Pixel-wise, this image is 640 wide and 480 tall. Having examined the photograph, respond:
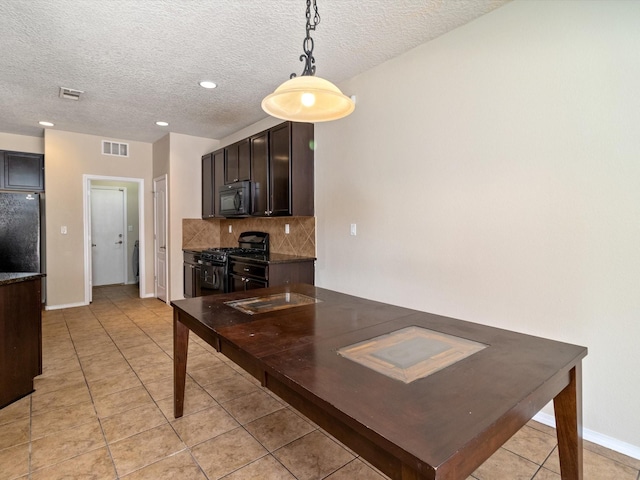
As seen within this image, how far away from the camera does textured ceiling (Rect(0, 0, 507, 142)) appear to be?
2168mm

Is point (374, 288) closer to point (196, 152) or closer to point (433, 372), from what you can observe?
point (433, 372)

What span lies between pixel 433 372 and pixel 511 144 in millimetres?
1749

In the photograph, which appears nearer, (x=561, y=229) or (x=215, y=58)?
(x=561, y=229)

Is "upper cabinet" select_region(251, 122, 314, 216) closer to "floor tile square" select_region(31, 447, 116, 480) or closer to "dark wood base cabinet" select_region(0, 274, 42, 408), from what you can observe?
"dark wood base cabinet" select_region(0, 274, 42, 408)

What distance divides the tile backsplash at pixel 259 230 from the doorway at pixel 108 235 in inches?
106

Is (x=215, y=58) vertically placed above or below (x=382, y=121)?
above

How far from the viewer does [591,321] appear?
6.27 ft

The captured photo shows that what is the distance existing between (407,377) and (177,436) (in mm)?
1629

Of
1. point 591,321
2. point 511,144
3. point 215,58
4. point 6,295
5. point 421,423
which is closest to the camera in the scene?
point 421,423

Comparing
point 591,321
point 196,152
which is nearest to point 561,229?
point 591,321

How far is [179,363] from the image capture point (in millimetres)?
2145

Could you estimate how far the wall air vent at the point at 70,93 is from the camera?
346cm

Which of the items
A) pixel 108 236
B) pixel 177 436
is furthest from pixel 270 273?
pixel 108 236

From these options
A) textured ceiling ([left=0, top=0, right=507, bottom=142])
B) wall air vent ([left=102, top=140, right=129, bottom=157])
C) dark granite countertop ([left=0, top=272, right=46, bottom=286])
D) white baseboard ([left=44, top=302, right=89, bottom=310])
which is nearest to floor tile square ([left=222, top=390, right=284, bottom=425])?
dark granite countertop ([left=0, top=272, right=46, bottom=286])
